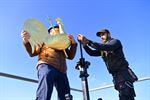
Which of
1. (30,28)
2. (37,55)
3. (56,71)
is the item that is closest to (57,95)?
(56,71)

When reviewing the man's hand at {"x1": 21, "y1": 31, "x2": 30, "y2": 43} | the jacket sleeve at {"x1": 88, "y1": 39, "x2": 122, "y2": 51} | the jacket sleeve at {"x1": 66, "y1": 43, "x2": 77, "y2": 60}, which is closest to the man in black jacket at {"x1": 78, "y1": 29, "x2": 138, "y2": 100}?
the jacket sleeve at {"x1": 88, "y1": 39, "x2": 122, "y2": 51}

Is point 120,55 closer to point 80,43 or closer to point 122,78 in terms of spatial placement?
point 122,78

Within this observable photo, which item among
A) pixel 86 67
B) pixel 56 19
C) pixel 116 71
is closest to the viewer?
pixel 86 67

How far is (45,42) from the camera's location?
9.05ft

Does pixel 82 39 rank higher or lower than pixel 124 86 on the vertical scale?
higher

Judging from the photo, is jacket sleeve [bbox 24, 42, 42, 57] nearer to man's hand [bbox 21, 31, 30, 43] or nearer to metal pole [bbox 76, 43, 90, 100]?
man's hand [bbox 21, 31, 30, 43]

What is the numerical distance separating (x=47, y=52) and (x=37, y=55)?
12 centimetres

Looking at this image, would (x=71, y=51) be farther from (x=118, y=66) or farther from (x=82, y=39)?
(x=118, y=66)

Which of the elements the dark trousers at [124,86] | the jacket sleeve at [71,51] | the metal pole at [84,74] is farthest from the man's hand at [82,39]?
the dark trousers at [124,86]

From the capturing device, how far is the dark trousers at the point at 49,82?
248cm

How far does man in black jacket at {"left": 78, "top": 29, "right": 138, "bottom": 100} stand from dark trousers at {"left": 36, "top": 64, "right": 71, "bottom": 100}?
0.47 meters

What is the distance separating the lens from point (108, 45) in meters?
3.07

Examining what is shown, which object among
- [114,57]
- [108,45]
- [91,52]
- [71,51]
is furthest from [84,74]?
[91,52]

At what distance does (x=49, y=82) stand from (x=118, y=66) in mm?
922
